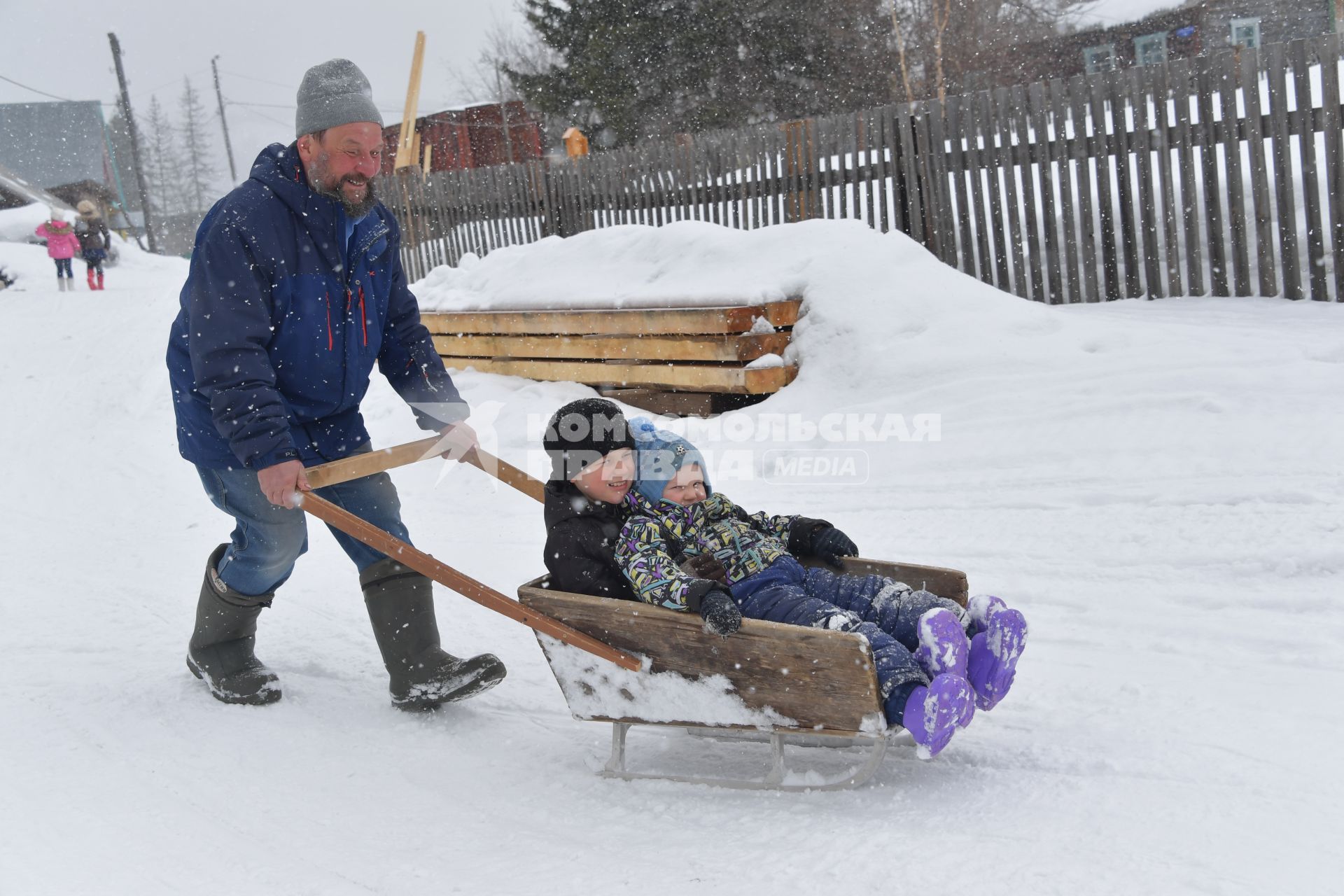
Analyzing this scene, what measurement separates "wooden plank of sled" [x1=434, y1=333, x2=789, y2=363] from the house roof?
98.4 ft

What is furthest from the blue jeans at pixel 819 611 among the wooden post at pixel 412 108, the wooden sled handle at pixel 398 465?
the wooden post at pixel 412 108

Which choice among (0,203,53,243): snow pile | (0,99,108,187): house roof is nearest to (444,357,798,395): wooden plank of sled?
(0,203,53,243): snow pile

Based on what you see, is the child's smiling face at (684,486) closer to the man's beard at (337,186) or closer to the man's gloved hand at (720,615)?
the man's gloved hand at (720,615)

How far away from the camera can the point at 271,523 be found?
3438mm

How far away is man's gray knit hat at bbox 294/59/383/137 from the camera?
10.2ft

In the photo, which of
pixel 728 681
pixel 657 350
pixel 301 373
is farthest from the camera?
pixel 657 350

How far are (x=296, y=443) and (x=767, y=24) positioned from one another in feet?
72.4

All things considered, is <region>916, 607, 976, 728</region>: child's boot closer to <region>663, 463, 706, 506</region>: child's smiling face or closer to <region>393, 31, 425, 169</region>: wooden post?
<region>663, 463, 706, 506</region>: child's smiling face

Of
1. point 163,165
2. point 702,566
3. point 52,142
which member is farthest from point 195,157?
point 702,566

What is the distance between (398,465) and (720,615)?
1.20 m

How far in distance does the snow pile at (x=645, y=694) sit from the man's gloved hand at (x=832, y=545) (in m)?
0.68

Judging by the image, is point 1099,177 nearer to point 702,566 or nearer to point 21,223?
point 702,566

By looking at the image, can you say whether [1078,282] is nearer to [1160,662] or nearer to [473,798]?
[1160,662]

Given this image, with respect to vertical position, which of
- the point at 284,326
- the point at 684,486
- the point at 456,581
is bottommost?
the point at 456,581
